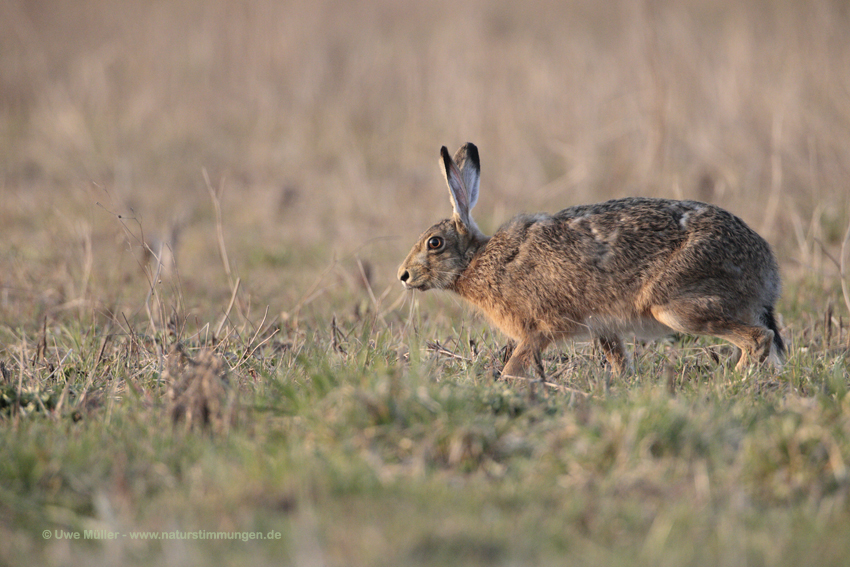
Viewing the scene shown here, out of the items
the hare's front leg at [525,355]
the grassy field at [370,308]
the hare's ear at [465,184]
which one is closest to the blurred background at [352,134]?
the grassy field at [370,308]

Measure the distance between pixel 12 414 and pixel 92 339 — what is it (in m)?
1.22

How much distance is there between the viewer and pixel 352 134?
12438 millimetres

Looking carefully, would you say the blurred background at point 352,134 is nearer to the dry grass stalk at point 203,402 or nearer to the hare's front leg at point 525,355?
the hare's front leg at point 525,355

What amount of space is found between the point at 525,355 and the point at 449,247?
0.95 meters

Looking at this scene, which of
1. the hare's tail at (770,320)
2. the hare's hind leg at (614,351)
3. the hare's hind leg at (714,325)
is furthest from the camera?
the hare's hind leg at (614,351)

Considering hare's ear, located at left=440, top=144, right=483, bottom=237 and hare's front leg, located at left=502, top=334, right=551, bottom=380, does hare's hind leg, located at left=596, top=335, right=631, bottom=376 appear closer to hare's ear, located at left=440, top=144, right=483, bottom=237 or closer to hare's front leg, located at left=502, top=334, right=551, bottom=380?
hare's front leg, located at left=502, top=334, right=551, bottom=380

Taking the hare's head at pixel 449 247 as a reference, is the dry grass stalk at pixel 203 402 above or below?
below

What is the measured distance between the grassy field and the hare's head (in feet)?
0.98

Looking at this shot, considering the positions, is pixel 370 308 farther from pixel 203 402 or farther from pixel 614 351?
pixel 203 402

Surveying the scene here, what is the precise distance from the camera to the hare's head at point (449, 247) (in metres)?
5.33

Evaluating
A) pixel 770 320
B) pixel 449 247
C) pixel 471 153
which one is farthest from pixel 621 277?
pixel 471 153

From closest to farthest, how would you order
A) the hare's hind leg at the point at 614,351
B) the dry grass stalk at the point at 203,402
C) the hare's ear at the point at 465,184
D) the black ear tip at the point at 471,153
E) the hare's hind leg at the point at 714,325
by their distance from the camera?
the dry grass stalk at the point at 203,402
the hare's hind leg at the point at 714,325
the hare's hind leg at the point at 614,351
the hare's ear at the point at 465,184
the black ear tip at the point at 471,153

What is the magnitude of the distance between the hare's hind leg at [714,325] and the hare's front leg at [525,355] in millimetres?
658

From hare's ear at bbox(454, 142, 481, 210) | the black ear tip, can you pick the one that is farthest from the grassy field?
the black ear tip
